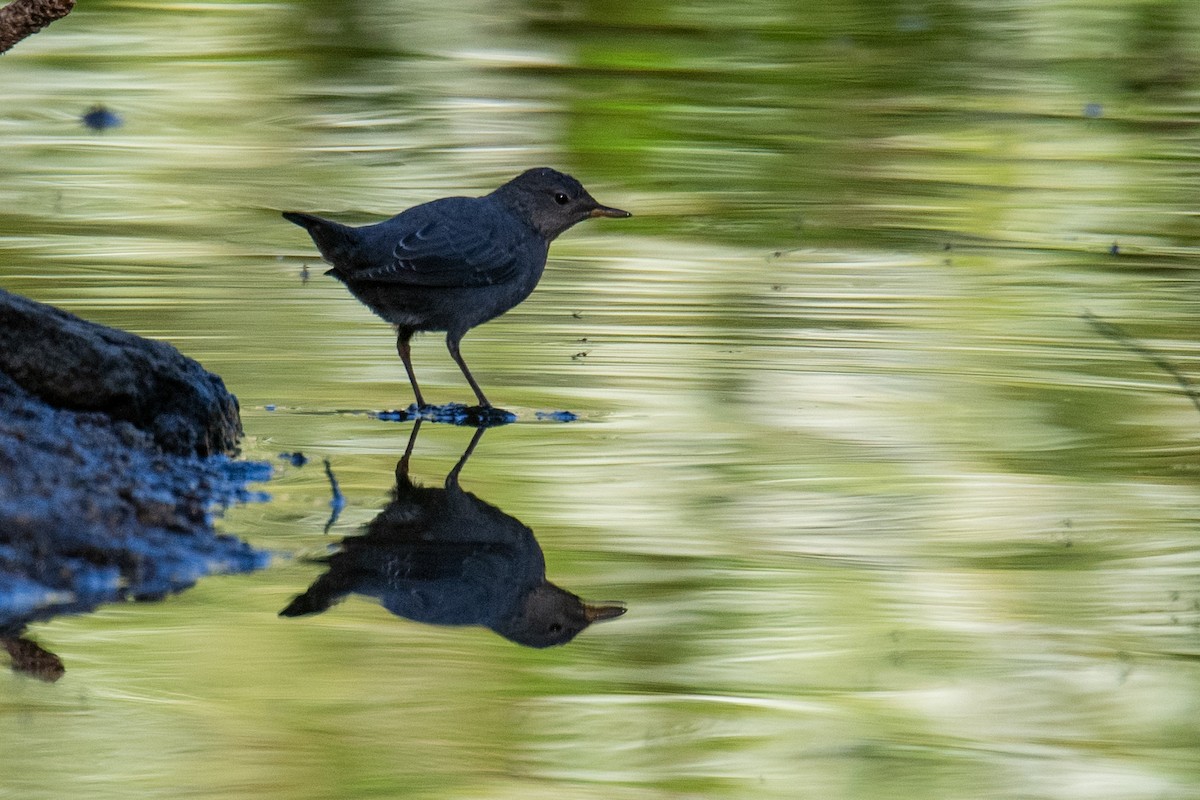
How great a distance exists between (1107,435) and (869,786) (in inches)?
97.9

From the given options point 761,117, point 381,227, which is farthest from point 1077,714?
point 761,117

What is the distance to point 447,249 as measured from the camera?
5762mm

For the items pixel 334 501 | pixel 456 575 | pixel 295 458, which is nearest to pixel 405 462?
pixel 295 458

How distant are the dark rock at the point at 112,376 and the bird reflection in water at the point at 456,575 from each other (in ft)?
1.76

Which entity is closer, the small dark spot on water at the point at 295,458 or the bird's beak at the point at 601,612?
the bird's beak at the point at 601,612

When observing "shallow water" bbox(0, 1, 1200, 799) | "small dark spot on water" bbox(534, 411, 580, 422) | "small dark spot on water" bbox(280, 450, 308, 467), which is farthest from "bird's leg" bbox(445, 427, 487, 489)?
"small dark spot on water" bbox(280, 450, 308, 467)

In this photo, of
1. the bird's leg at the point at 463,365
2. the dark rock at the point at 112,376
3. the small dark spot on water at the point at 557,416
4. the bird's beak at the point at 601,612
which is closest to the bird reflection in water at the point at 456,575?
the bird's beak at the point at 601,612

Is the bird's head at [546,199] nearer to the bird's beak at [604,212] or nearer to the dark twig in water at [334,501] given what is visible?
the bird's beak at [604,212]

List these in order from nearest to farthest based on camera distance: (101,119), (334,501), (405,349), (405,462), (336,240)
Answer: (334,501) → (405,462) → (336,240) → (405,349) → (101,119)

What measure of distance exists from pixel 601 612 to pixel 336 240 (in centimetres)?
226

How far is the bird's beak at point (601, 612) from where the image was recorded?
11.8 ft

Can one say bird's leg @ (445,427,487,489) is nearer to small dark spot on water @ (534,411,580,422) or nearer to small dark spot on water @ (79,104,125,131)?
small dark spot on water @ (534,411,580,422)

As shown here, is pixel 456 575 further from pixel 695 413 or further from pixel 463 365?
pixel 463 365

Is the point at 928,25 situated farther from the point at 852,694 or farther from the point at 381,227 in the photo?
the point at 852,694
